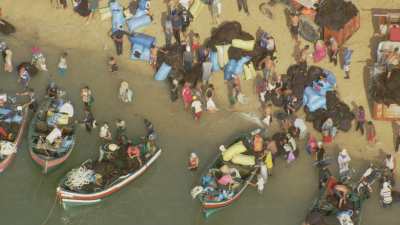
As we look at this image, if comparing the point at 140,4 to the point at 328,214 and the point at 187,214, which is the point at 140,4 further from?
the point at 328,214

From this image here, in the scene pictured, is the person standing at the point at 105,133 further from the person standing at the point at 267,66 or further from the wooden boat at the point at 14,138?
the person standing at the point at 267,66

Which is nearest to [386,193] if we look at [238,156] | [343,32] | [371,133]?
[371,133]

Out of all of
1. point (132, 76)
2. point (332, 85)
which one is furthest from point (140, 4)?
point (332, 85)

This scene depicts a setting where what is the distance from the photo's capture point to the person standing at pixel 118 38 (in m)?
32.4

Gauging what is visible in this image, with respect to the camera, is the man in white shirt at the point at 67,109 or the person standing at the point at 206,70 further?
the person standing at the point at 206,70

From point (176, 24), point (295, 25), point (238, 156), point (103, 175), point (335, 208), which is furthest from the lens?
point (295, 25)

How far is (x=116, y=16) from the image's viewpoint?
32.9 m

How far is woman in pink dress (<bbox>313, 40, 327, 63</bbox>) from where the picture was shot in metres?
31.8

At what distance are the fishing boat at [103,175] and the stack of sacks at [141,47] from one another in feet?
13.9

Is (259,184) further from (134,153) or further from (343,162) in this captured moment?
(134,153)

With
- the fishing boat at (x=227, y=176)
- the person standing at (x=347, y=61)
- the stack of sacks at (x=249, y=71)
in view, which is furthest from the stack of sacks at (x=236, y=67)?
the person standing at (x=347, y=61)

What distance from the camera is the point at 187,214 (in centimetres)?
2842

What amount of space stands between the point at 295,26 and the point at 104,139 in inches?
345

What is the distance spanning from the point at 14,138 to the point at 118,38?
5.78 m
